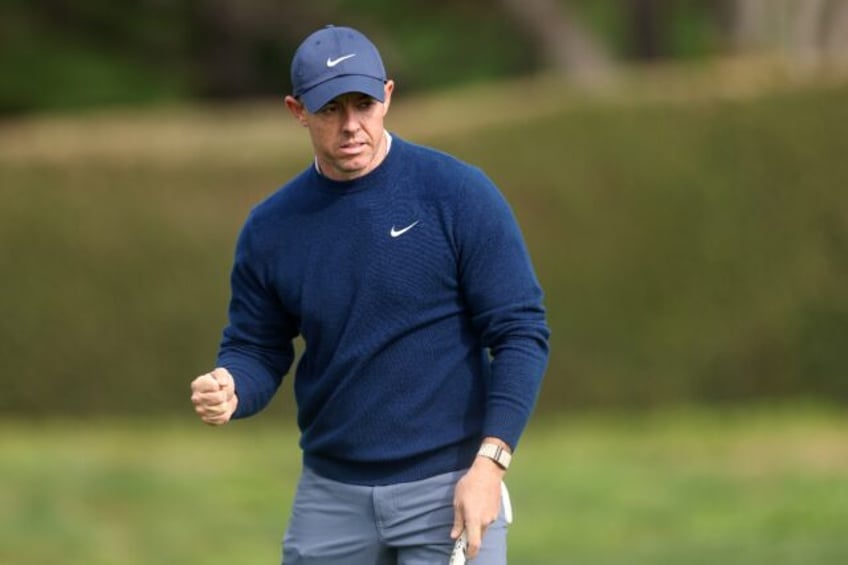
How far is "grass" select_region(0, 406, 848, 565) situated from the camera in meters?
11.1

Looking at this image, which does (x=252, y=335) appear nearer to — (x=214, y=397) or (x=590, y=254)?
(x=214, y=397)

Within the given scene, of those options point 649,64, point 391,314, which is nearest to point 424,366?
point 391,314

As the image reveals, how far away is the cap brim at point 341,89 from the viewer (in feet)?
15.5

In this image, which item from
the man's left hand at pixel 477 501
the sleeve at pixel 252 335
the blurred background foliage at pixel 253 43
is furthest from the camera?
the blurred background foliage at pixel 253 43

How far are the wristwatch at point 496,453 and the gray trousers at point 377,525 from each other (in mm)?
220

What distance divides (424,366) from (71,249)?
10519 mm

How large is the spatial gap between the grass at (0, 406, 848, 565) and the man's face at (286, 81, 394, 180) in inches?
225

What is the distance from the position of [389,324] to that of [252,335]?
19.1 inches

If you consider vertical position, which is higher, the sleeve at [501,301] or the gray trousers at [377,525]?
the sleeve at [501,301]

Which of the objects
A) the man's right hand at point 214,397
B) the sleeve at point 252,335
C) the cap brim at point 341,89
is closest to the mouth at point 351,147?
the cap brim at point 341,89

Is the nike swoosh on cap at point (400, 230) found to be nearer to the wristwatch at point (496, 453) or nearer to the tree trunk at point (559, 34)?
the wristwatch at point (496, 453)

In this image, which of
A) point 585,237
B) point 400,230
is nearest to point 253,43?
point 585,237

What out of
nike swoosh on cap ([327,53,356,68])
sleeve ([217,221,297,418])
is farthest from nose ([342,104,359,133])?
sleeve ([217,221,297,418])

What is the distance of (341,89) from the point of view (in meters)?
4.71
